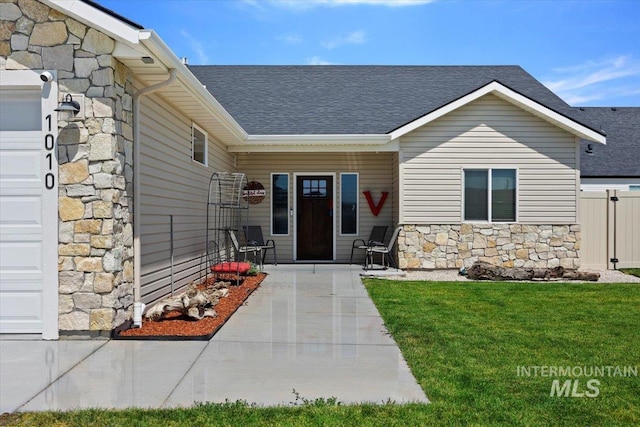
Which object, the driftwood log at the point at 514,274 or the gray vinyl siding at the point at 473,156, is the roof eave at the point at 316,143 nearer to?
the gray vinyl siding at the point at 473,156

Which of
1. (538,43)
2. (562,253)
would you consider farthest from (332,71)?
(562,253)

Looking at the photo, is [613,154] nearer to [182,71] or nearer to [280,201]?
[280,201]

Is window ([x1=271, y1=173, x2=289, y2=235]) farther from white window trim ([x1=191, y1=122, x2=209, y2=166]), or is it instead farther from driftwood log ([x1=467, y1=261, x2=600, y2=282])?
driftwood log ([x1=467, y1=261, x2=600, y2=282])

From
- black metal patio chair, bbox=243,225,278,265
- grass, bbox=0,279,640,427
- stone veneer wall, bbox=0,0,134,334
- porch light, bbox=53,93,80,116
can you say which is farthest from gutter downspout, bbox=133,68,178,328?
black metal patio chair, bbox=243,225,278,265

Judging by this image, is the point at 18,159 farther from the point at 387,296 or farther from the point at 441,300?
the point at 441,300

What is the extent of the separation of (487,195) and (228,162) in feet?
19.2

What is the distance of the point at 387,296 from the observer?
768 centimetres

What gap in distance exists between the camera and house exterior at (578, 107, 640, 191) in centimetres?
1466

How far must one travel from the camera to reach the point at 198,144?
895 cm

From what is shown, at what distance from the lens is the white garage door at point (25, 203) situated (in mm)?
4906

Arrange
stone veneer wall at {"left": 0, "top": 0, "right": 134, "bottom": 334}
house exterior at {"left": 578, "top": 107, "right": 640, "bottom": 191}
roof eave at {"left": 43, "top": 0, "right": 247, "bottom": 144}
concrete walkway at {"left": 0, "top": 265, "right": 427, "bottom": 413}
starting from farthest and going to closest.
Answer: house exterior at {"left": 578, "top": 107, "right": 640, "bottom": 191}, stone veneer wall at {"left": 0, "top": 0, "right": 134, "bottom": 334}, roof eave at {"left": 43, "top": 0, "right": 247, "bottom": 144}, concrete walkway at {"left": 0, "top": 265, "right": 427, "bottom": 413}

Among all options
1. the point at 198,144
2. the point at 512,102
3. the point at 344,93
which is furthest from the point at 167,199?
the point at 344,93

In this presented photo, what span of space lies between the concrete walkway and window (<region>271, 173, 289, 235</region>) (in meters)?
6.34

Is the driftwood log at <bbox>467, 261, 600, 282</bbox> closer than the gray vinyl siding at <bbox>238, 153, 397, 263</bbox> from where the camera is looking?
Yes
